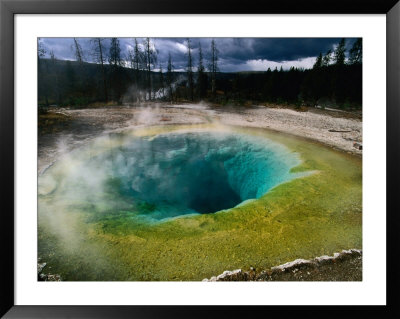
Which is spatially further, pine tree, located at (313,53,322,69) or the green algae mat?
pine tree, located at (313,53,322,69)

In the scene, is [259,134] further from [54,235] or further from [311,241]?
[54,235]

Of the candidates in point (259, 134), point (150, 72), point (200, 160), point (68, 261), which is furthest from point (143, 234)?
point (259, 134)

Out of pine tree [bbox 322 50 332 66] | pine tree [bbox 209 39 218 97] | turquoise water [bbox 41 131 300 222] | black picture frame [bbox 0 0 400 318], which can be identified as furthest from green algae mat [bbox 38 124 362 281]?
pine tree [bbox 322 50 332 66]

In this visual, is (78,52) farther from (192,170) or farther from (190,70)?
(192,170)

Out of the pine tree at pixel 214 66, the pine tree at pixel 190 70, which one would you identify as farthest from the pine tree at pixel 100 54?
the pine tree at pixel 214 66

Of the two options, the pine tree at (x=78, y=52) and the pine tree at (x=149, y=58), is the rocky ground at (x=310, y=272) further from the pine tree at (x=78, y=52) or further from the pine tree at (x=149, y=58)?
the pine tree at (x=78, y=52)

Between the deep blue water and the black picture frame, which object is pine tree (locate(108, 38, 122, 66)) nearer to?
the black picture frame
